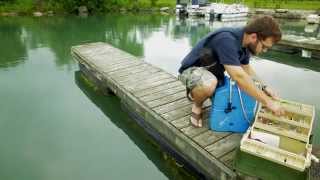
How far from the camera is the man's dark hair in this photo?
283cm

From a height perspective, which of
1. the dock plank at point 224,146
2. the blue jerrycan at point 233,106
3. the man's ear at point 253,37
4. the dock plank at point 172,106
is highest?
the man's ear at point 253,37

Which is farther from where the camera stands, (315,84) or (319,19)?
(319,19)

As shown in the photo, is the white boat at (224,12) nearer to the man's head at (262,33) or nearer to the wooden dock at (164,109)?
the wooden dock at (164,109)

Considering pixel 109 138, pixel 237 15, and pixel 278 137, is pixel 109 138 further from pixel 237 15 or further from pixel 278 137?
pixel 237 15

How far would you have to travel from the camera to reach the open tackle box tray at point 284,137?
2539 mm

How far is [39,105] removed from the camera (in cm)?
602

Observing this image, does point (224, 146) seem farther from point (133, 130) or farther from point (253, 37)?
point (133, 130)

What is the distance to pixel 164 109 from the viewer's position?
14.4ft

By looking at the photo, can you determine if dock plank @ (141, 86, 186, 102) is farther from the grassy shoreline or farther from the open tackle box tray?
the grassy shoreline

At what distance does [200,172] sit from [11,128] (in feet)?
10.5

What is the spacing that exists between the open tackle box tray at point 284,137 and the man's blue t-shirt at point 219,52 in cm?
57

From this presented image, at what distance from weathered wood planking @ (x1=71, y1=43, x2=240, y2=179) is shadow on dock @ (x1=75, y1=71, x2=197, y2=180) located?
0.28 m

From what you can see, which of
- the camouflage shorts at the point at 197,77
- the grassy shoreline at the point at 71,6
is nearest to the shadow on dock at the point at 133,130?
the camouflage shorts at the point at 197,77

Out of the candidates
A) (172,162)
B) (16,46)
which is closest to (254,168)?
(172,162)
